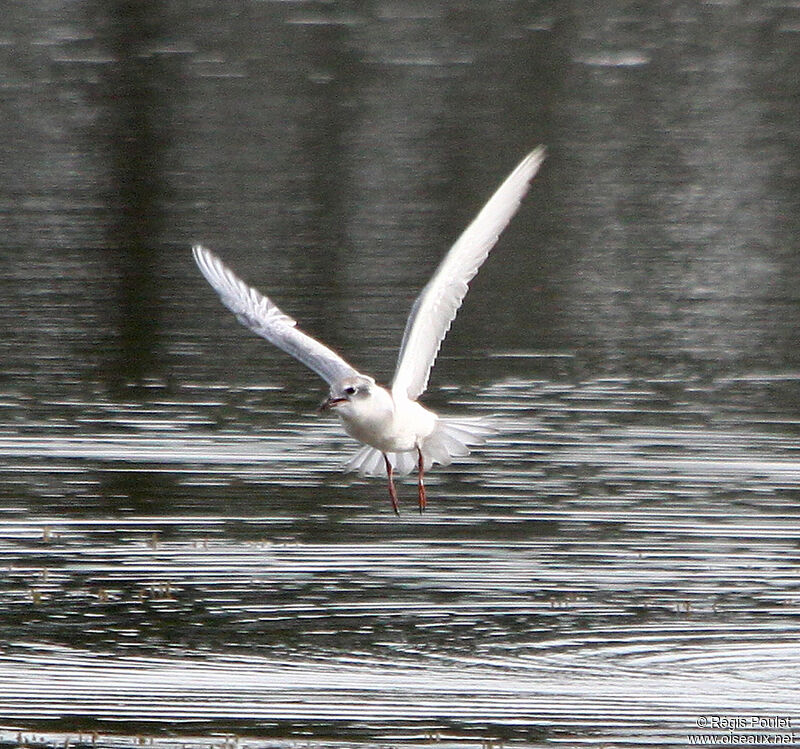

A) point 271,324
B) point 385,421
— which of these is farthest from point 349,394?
point 271,324

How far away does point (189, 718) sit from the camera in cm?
943

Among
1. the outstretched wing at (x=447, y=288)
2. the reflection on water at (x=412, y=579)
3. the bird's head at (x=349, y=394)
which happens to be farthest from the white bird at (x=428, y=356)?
the reflection on water at (x=412, y=579)

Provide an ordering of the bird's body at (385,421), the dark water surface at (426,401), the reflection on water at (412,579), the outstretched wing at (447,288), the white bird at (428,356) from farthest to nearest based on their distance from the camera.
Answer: the outstretched wing at (447,288), the white bird at (428,356), the dark water surface at (426,401), the bird's body at (385,421), the reflection on water at (412,579)

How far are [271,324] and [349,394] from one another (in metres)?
1.33

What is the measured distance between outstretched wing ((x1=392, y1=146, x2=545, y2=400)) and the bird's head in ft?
1.52

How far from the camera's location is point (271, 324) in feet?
36.0

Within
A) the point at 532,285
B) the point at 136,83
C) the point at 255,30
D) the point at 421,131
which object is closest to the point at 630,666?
the point at 532,285

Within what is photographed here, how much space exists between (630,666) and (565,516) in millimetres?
2835

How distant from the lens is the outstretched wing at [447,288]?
1028cm

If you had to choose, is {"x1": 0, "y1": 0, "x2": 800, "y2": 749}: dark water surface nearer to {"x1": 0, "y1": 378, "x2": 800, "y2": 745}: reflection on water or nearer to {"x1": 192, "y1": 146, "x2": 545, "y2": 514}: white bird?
{"x1": 0, "y1": 378, "x2": 800, "y2": 745}: reflection on water

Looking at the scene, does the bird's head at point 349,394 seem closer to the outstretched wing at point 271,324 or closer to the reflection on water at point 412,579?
the outstretched wing at point 271,324

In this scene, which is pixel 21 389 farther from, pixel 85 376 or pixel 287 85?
pixel 287 85

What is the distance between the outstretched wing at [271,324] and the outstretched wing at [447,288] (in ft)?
1.08

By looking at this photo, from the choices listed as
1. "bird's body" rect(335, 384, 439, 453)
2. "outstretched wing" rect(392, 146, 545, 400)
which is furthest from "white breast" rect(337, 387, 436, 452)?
"outstretched wing" rect(392, 146, 545, 400)
